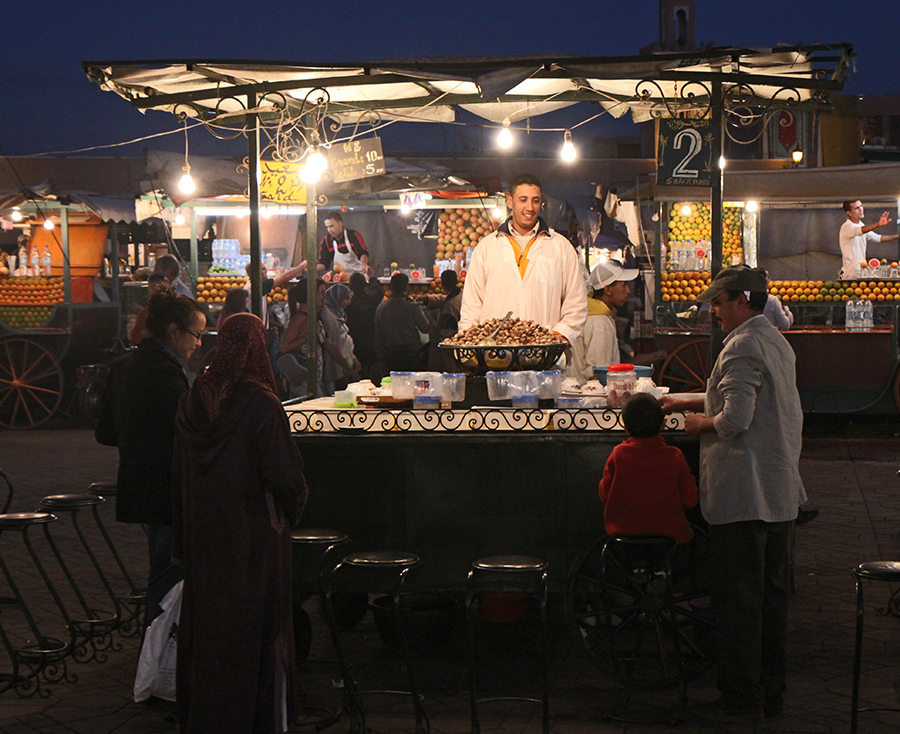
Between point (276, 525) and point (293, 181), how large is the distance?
5085 mm

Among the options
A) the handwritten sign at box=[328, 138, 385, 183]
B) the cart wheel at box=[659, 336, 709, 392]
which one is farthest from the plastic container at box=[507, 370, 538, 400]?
the cart wheel at box=[659, 336, 709, 392]

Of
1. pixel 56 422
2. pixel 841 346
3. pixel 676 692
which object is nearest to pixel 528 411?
pixel 676 692

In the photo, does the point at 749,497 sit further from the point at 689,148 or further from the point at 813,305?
the point at 813,305

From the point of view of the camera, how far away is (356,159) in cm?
890

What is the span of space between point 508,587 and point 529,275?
2.55 m

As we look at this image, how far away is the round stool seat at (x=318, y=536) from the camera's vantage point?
5086mm

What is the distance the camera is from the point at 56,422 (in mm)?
16047

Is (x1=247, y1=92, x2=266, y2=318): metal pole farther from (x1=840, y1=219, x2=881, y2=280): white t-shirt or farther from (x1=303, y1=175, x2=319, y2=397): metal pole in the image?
(x1=840, y1=219, x2=881, y2=280): white t-shirt

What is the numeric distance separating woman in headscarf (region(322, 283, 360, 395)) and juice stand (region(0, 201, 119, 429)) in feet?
13.3

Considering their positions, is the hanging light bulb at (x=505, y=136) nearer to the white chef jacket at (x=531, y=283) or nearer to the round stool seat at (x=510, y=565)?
the white chef jacket at (x=531, y=283)

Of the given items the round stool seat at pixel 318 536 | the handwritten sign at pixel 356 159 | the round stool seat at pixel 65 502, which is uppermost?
the handwritten sign at pixel 356 159

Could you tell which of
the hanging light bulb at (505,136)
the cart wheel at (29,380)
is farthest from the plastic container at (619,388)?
the cart wheel at (29,380)

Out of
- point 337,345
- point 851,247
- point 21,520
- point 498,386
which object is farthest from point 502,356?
point 851,247

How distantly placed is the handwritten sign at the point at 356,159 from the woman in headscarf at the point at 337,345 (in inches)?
132
